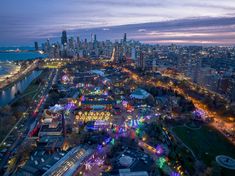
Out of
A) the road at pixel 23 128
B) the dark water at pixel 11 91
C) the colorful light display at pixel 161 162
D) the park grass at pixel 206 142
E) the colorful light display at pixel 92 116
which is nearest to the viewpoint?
the colorful light display at pixel 161 162

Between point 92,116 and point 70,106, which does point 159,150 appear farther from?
point 70,106

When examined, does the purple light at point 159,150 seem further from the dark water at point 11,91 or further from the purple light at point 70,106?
the dark water at point 11,91

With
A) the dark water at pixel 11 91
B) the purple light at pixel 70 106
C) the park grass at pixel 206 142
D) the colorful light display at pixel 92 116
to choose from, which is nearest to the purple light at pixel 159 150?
the park grass at pixel 206 142

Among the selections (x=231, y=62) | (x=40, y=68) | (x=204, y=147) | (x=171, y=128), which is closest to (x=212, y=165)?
(x=204, y=147)

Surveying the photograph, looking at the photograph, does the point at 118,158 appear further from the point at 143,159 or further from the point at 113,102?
the point at 113,102

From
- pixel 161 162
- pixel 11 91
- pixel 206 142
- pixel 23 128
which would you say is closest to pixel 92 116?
pixel 23 128

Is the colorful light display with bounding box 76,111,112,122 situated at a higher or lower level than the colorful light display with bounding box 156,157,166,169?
lower

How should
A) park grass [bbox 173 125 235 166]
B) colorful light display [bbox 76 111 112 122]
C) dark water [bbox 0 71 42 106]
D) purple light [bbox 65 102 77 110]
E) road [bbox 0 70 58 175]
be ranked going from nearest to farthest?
road [bbox 0 70 58 175] < park grass [bbox 173 125 235 166] < colorful light display [bbox 76 111 112 122] < purple light [bbox 65 102 77 110] < dark water [bbox 0 71 42 106]

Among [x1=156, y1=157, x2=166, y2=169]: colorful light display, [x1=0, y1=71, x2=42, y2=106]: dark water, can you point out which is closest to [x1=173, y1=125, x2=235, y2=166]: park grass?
[x1=156, y1=157, x2=166, y2=169]: colorful light display

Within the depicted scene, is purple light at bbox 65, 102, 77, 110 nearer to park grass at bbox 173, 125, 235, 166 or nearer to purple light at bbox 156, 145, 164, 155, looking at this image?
park grass at bbox 173, 125, 235, 166

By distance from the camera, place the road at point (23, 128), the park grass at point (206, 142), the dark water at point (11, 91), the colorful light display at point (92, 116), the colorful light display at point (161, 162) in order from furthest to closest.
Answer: the dark water at point (11, 91) < the colorful light display at point (92, 116) < the park grass at point (206, 142) < the road at point (23, 128) < the colorful light display at point (161, 162)
